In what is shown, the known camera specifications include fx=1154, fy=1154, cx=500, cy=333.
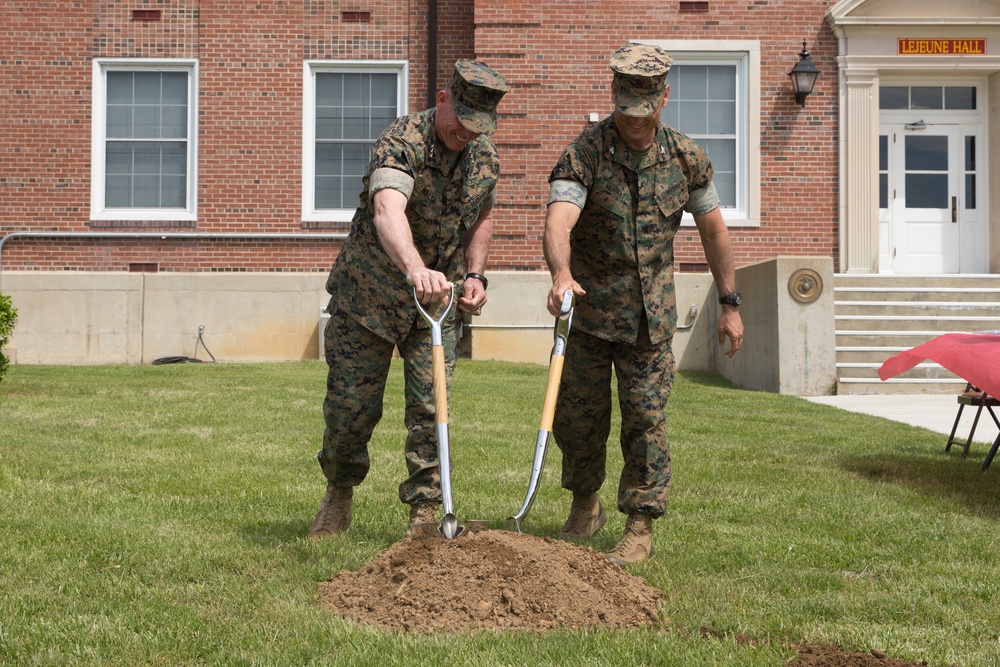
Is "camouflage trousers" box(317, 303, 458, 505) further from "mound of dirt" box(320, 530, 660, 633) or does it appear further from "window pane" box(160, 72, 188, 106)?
"window pane" box(160, 72, 188, 106)

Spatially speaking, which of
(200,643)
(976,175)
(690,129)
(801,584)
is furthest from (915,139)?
(200,643)

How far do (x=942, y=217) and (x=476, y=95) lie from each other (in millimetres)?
13707

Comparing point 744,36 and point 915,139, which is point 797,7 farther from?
point 915,139

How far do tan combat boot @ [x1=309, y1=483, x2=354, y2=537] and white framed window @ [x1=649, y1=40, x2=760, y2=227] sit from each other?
11748 mm

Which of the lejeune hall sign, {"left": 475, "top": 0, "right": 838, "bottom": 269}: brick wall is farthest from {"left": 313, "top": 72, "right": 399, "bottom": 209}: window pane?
the lejeune hall sign

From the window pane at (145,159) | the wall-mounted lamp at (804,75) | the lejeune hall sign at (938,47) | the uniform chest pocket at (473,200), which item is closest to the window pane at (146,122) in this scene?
the window pane at (145,159)

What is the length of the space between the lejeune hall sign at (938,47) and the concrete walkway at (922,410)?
17.0 feet

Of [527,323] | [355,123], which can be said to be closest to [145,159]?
[355,123]

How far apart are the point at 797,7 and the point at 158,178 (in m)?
9.44

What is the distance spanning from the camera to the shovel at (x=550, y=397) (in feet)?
13.8

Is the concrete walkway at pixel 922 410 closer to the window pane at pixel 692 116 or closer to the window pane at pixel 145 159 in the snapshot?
the window pane at pixel 692 116

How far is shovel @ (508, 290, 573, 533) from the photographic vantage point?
4219 mm

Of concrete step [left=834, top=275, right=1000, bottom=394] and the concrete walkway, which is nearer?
the concrete walkway

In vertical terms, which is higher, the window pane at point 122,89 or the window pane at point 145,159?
the window pane at point 122,89
